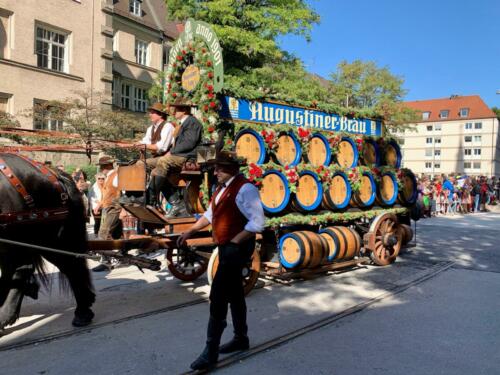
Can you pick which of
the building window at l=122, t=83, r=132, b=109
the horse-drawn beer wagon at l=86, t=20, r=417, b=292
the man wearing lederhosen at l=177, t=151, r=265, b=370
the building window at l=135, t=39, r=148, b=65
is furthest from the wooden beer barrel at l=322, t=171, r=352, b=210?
the building window at l=135, t=39, r=148, b=65

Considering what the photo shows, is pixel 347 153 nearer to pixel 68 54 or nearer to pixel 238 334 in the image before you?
pixel 238 334

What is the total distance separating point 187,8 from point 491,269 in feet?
59.1

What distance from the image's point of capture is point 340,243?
720 centimetres

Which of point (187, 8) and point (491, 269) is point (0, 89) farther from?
point (491, 269)

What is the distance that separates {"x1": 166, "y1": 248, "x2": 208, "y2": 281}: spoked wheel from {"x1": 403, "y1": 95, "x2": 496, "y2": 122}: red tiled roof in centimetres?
6806

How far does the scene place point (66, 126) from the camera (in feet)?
63.4

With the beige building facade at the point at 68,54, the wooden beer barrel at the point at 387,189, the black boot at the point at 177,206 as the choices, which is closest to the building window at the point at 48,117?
the beige building facade at the point at 68,54

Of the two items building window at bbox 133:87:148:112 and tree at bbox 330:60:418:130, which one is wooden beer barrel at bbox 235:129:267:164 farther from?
tree at bbox 330:60:418:130

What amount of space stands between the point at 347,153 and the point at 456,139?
70.4 meters

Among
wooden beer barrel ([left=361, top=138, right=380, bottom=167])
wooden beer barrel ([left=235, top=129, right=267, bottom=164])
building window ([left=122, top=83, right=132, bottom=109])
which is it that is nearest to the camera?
wooden beer barrel ([left=235, top=129, right=267, bottom=164])

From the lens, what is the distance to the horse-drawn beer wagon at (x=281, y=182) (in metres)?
5.80

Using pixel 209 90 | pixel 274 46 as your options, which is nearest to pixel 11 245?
pixel 209 90

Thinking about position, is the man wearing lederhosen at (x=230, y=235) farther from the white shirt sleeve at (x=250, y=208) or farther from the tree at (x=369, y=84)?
the tree at (x=369, y=84)

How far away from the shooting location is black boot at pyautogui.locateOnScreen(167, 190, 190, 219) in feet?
19.4
